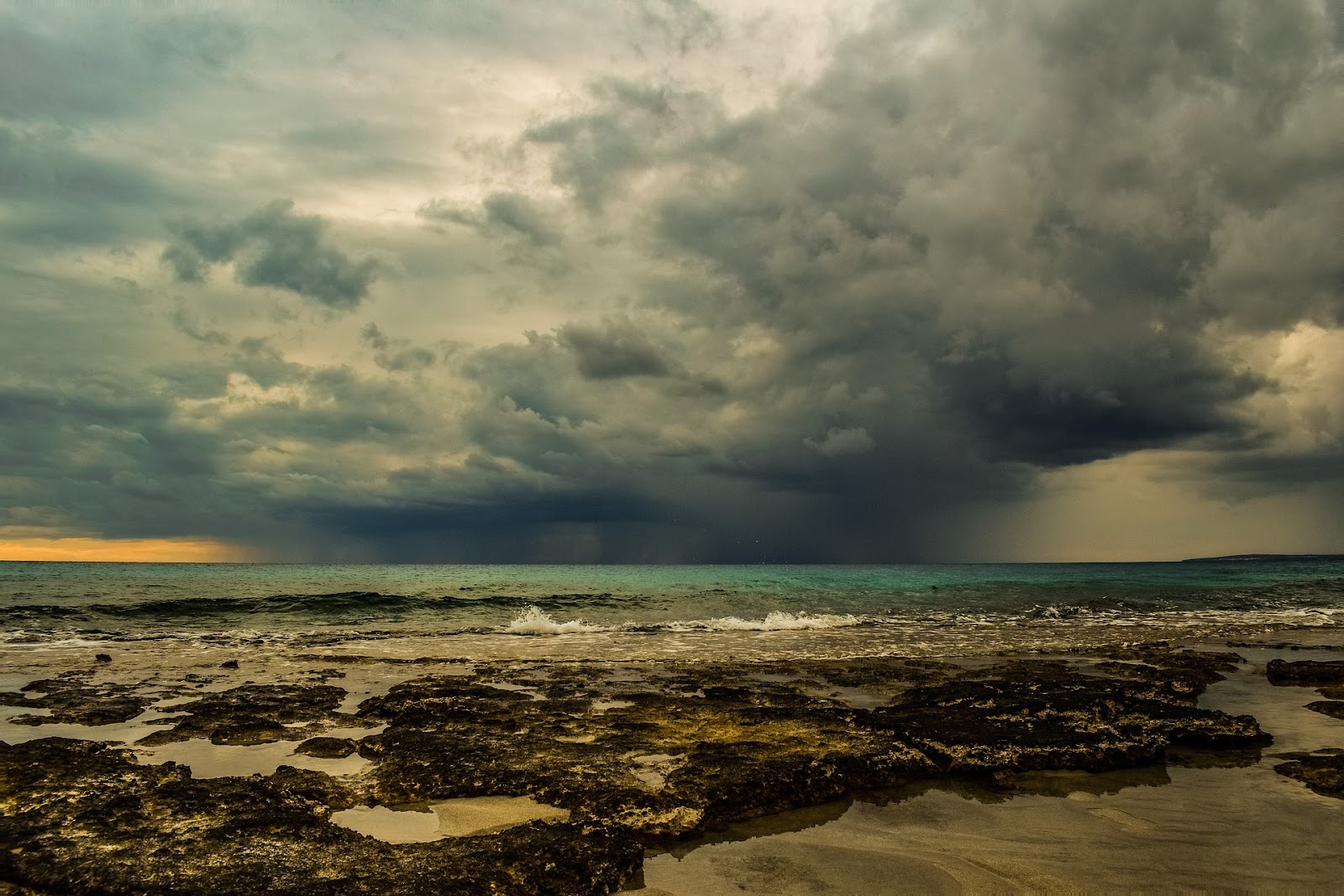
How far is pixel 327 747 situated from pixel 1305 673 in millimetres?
16215

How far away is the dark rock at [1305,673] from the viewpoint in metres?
12.9

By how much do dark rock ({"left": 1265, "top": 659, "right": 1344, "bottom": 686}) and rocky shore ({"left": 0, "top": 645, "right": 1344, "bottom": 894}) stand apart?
3.3 inches

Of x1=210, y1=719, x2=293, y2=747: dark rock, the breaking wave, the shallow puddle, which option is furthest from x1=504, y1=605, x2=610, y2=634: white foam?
the shallow puddle

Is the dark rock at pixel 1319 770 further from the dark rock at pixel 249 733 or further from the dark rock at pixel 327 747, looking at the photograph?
the dark rock at pixel 249 733

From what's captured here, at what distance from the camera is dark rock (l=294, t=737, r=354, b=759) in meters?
8.17

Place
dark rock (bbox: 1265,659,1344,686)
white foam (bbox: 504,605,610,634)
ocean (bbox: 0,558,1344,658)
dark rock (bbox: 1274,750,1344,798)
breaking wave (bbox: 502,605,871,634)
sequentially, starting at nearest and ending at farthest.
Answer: dark rock (bbox: 1274,750,1344,798) → dark rock (bbox: 1265,659,1344,686) → ocean (bbox: 0,558,1344,658) → white foam (bbox: 504,605,610,634) → breaking wave (bbox: 502,605,871,634)

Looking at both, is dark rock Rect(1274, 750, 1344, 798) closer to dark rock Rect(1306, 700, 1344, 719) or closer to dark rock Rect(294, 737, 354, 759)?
dark rock Rect(1306, 700, 1344, 719)

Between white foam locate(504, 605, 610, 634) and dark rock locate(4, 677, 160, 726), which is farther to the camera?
white foam locate(504, 605, 610, 634)

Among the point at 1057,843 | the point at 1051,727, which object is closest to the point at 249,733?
the point at 1057,843

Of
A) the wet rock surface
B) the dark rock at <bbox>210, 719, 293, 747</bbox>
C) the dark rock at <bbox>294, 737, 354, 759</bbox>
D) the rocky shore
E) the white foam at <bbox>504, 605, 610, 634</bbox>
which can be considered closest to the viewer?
the rocky shore

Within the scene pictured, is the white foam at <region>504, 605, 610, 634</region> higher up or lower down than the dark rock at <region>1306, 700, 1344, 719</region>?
lower down

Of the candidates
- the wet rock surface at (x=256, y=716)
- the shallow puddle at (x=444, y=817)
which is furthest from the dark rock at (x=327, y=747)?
the shallow puddle at (x=444, y=817)

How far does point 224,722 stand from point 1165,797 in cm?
1083

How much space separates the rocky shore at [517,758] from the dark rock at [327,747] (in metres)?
0.05
